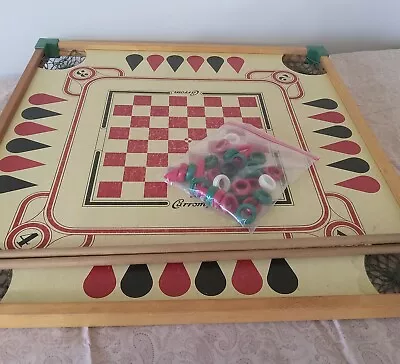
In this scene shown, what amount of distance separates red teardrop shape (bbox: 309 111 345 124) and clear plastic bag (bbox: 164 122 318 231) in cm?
14

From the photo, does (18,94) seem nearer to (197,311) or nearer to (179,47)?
(179,47)

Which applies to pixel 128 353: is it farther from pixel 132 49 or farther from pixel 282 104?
pixel 132 49

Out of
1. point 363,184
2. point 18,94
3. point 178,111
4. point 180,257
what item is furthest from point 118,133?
point 363,184

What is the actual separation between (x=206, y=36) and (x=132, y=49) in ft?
0.69

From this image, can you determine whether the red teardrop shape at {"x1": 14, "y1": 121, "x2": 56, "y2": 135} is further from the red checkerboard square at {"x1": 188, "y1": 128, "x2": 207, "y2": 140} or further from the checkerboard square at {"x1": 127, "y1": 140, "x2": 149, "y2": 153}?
the red checkerboard square at {"x1": 188, "y1": 128, "x2": 207, "y2": 140}

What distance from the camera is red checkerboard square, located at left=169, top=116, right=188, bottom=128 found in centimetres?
100

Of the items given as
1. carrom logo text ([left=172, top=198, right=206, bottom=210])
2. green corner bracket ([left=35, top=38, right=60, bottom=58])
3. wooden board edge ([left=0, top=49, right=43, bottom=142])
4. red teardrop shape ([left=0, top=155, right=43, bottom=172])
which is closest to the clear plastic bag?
carrom logo text ([left=172, top=198, right=206, bottom=210])

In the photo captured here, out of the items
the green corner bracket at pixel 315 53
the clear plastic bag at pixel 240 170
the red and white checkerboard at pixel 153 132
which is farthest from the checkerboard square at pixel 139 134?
the green corner bracket at pixel 315 53

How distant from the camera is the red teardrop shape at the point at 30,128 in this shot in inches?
37.7

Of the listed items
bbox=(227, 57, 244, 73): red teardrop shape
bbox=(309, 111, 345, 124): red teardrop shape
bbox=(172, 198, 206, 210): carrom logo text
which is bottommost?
bbox=(172, 198, 206, 210): carrom logo text

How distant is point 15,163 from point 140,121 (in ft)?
0.82

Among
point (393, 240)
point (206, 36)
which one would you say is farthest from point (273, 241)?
point (206, 36)

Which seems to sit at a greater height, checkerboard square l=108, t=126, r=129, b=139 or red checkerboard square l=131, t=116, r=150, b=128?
red checkerboard square l=131, t=116, r=150, b=128

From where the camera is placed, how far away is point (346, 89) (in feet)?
3.66
